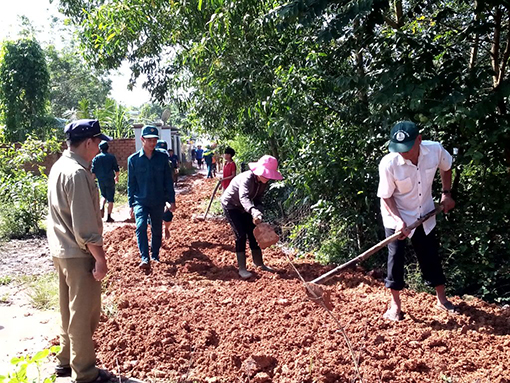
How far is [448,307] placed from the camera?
3.81m

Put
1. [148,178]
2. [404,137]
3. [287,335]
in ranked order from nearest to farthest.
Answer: [404,137]
[287,335]
[148,178]

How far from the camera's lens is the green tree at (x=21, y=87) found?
17.0 m

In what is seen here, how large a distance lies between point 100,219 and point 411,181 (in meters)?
2.39

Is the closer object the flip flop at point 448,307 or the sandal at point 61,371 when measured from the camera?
the sandal at point 61,371

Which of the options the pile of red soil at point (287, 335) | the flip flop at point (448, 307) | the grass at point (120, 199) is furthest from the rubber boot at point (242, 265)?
the grass at point (120, 199)

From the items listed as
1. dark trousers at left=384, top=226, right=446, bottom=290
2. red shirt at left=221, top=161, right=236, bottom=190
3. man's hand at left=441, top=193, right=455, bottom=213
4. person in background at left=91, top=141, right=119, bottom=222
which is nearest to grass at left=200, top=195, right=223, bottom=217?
red shirt at left=221, top=161, right=236, bottom=190

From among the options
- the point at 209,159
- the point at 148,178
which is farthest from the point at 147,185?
the point at 209,159

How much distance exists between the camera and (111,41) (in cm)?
774

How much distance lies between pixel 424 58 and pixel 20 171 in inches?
301

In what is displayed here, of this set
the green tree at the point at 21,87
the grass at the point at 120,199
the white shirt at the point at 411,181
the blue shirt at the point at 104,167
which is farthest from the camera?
the green tree at the point at 21,87

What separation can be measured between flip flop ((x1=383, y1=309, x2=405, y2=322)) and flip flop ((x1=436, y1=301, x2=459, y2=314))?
15.4 inches

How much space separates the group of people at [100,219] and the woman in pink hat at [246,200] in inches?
0.4

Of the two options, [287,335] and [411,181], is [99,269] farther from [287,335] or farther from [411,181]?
[411,181]

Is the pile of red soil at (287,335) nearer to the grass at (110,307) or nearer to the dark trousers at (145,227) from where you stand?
the grass at (110,307)
